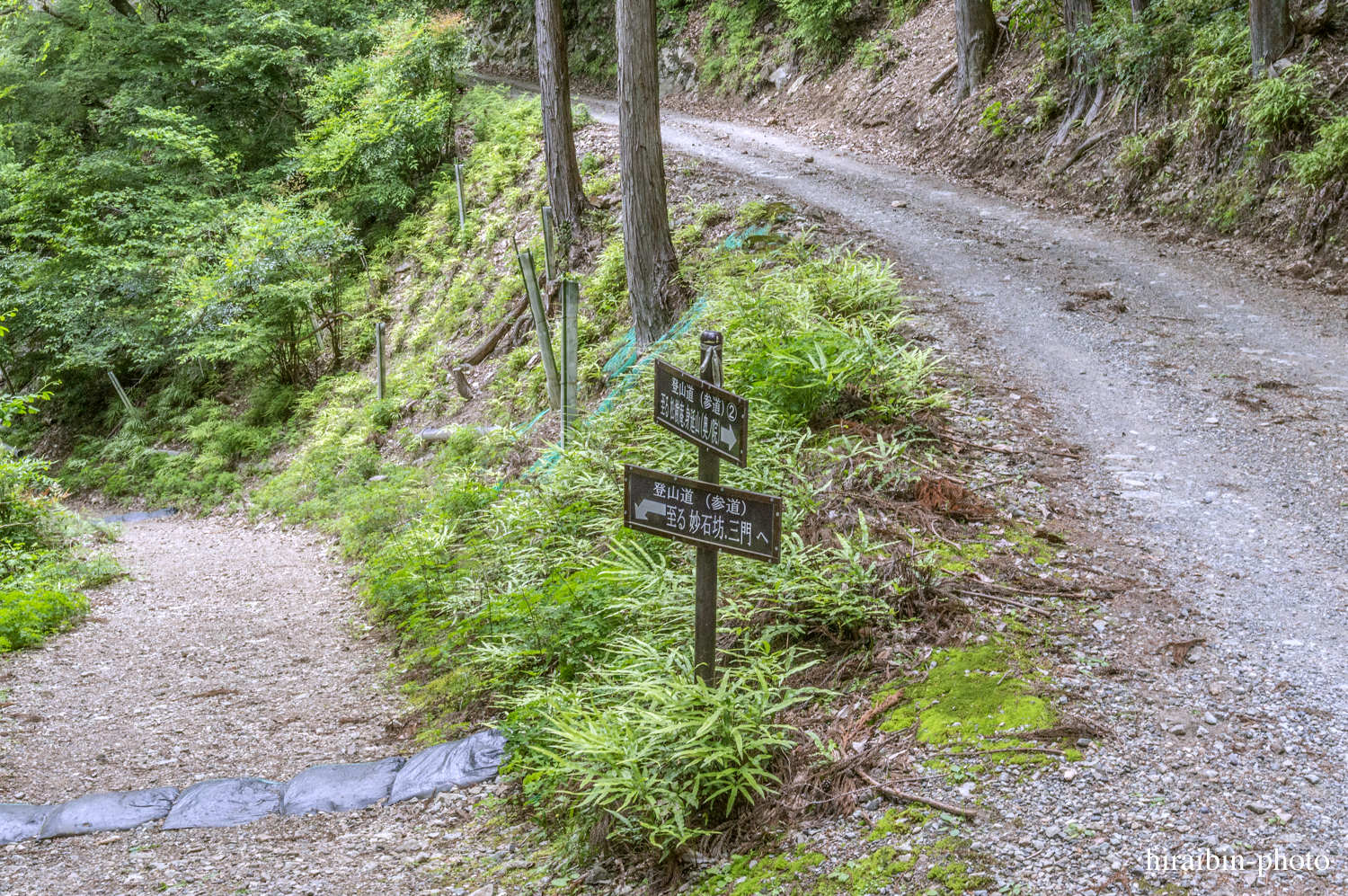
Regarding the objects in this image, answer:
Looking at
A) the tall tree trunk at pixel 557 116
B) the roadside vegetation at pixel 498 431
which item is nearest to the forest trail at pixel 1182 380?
the roadside vegetation at pixel 498 431

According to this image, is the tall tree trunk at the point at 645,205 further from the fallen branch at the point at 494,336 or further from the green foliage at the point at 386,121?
the green foliage at the point at 386,121

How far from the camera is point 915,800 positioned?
3197mm

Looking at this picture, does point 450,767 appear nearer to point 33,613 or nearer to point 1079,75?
point 33,613

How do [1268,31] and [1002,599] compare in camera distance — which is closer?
[1002,599]

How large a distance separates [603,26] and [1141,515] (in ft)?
80.6

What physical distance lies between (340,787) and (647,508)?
2702mm

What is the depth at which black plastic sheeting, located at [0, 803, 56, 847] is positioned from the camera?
176 inches

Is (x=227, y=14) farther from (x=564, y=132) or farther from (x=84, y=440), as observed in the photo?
(x=564, y=132)

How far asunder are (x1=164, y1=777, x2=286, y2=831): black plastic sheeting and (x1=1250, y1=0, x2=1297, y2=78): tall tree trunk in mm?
11390

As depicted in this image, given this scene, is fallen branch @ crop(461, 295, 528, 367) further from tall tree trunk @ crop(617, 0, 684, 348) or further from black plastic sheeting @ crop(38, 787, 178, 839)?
black plastic sheeting @ crop(38, 787, 178, 839)

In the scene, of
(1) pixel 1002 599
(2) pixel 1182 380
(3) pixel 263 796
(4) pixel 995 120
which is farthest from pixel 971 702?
(4) pixel 995 120

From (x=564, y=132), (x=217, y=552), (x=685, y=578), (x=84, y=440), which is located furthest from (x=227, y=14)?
(x=685, y=578)

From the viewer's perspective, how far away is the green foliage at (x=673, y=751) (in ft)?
11.2

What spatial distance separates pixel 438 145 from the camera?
18500mm
